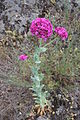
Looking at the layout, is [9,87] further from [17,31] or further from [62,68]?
[17,31]

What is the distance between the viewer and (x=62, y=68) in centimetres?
271

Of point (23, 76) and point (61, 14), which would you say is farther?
point (61, 14)

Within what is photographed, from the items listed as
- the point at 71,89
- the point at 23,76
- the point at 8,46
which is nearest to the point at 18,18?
the point at 8,46

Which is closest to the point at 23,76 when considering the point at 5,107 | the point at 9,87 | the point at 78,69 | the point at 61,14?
the point at 9,87

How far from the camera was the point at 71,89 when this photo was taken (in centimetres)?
275

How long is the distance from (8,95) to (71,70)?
760mm

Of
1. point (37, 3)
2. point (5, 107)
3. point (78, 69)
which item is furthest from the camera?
point (37, 3)

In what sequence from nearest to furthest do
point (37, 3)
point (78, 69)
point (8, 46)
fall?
point (78, 69), point (8, 46), point (37, 3)

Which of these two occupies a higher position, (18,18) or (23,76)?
(18,18)

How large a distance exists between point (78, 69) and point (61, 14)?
1.08 m

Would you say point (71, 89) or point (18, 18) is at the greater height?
point (18, 18)

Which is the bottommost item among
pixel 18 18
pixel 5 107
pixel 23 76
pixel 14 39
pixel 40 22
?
pixel 5 107

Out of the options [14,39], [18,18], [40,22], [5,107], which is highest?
[40,22]

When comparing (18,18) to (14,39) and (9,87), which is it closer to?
(14,39)
